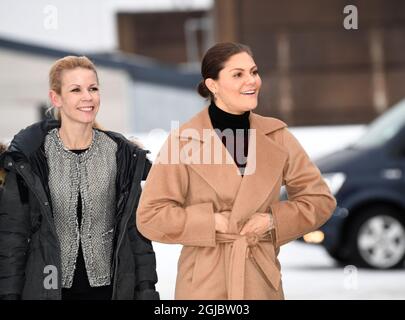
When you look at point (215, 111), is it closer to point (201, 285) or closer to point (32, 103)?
point (201, 285)

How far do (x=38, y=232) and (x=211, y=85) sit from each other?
95 centimetres

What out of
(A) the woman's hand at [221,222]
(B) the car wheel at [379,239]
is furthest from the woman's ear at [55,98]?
(B) the car wheel at [379,239]

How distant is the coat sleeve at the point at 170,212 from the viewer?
173 inches

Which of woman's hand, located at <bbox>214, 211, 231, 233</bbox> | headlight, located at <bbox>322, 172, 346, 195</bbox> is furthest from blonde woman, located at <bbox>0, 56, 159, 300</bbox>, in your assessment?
headlight, located at <bbox>322, 172, 346, 195</bbox>

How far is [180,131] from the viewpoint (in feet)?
14.7

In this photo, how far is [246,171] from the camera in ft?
14.6

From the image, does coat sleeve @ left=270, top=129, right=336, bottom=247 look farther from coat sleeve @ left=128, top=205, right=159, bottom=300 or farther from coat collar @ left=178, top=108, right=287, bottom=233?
coat sleeve @ left=128, top=205, right=159, bottom=300

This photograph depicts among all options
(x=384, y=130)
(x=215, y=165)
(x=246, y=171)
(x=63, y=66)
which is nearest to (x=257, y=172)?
(x=246, y=171)

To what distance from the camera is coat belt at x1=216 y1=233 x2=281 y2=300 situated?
4430 mm

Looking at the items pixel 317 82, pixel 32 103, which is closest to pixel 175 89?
pixel 32 103

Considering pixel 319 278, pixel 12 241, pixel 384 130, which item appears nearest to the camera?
pixel 12 241

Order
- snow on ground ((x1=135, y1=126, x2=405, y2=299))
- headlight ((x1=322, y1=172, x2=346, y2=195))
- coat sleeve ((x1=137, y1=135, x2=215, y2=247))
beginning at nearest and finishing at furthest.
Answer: coat sleeve ((x1=137, y1=135, x2=215, y2=247)), snow on ground ((x1=135, y1=126, x2=405, y2=299)), headlight ((x1=322, y1=172, x2=346, y2=195))

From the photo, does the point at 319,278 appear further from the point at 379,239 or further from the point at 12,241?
the point at 12,241

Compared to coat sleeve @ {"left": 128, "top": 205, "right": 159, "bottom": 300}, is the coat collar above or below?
above
